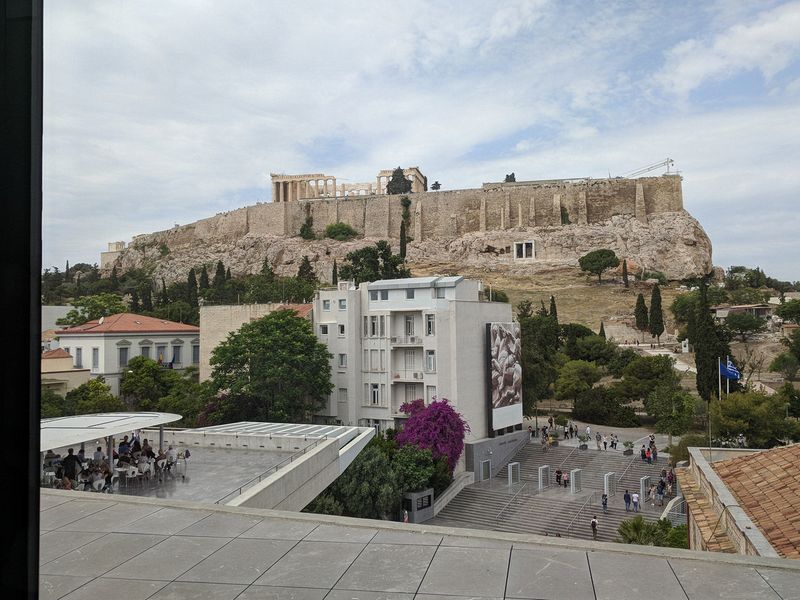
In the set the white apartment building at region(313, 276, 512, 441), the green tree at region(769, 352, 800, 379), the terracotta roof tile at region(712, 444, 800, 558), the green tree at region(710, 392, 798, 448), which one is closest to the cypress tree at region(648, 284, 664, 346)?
the green tree at region(769, 352, 800, 379)

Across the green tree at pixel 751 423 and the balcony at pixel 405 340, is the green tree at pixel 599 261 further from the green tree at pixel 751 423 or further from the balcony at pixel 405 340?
the balcony at pixel 405 340

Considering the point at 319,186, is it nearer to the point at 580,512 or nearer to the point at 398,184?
the point at 398,184

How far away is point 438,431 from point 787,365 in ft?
84.3

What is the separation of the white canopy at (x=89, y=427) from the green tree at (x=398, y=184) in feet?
244

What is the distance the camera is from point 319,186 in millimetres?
92250

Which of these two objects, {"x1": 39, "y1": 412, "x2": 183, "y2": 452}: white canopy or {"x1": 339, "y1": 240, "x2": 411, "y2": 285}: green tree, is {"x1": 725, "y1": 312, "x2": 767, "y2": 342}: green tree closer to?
{"x1": 339, "y1": 240, "x2": 411, "y2": 285}: green tree

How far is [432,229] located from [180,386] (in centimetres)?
5411

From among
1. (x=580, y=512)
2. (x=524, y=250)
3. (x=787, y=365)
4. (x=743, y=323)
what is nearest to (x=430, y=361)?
(x=580, y=512)

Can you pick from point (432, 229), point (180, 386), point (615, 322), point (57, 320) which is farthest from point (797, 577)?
point (432, 229)

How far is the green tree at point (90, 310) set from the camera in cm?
3934

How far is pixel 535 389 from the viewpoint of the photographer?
3247cm

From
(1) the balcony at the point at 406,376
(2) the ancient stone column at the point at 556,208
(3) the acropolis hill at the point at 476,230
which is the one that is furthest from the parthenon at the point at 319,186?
(1) the balcony at the point at 406,376

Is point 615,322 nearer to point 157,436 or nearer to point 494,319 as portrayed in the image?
point 494,319

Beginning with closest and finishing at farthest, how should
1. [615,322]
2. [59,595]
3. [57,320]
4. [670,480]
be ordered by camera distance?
[59,595] < [670,480] < [57,320] < [615,322]
